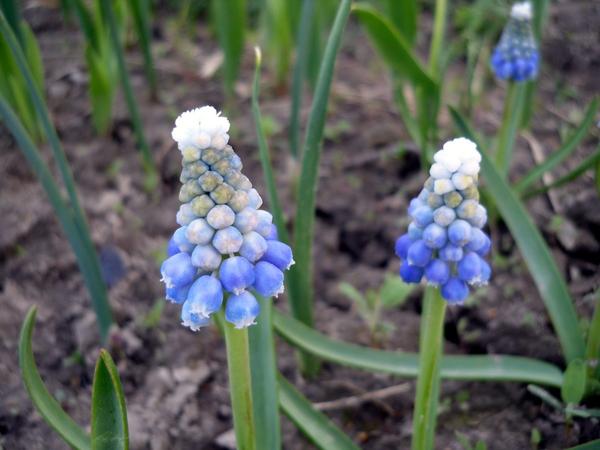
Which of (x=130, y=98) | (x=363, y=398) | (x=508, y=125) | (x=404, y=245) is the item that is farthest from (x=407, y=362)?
(x=130, y=98)

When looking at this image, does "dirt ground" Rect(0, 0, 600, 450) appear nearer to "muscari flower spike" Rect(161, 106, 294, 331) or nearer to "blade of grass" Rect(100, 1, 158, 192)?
"blade of grass" Rect(100, 1, 158, 192)

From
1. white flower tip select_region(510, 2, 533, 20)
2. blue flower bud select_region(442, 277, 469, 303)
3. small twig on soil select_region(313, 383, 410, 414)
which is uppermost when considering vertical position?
white flower tip select_region(510, 2, 533, 20)

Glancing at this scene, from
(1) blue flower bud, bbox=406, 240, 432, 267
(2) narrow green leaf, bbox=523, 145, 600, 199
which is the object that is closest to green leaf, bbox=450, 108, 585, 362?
(2) narrow green leaf, bbox=523, 145, 600, 199

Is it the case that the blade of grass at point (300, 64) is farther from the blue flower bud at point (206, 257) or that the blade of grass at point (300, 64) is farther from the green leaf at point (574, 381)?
the blue flower bud at point (206, 257)

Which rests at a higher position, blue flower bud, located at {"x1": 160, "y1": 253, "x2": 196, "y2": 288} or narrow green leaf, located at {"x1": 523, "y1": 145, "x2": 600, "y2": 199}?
blue flower bud, located at {"x1": 160, "y1": 253, "x2": 196, "y2": 288}

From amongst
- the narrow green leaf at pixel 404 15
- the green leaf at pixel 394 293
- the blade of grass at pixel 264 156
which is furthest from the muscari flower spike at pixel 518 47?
the blade of grass at pixel 264 156

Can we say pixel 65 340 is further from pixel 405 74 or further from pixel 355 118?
pixel 355 118

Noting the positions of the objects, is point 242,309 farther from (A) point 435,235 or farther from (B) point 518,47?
(B) point 518,47

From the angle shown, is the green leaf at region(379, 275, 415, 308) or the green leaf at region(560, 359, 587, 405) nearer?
the green leaf at region(560, 359, 587, 405)
